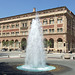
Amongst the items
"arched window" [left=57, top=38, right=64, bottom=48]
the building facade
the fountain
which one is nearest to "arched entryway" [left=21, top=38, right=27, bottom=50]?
the building facade

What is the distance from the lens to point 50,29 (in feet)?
174

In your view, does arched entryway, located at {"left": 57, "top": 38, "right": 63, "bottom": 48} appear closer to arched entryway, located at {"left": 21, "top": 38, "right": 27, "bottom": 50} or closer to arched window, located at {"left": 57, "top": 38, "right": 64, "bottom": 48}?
arched window, located at {"left": 57, "top": 38, "right": 64, "bottom": 48}

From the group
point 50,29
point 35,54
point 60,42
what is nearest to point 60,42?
point 60,42

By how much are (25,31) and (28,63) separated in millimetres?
45749

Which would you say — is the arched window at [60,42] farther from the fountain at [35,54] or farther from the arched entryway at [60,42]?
the fountain at [35,54]

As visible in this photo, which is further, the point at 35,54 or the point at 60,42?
the point at 60,42

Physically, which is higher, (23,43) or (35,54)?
(23,43)

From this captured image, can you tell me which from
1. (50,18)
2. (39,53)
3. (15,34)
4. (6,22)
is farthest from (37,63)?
(6,22)

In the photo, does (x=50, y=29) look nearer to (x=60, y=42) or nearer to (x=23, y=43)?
(x=60, y=42)

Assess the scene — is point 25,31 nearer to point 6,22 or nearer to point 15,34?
point 15,34

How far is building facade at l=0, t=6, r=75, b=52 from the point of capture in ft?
163

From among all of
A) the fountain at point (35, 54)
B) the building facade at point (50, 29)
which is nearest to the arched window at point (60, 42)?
the building facade at point (50, 29)

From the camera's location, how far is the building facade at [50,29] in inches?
1955

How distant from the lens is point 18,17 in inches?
2506
